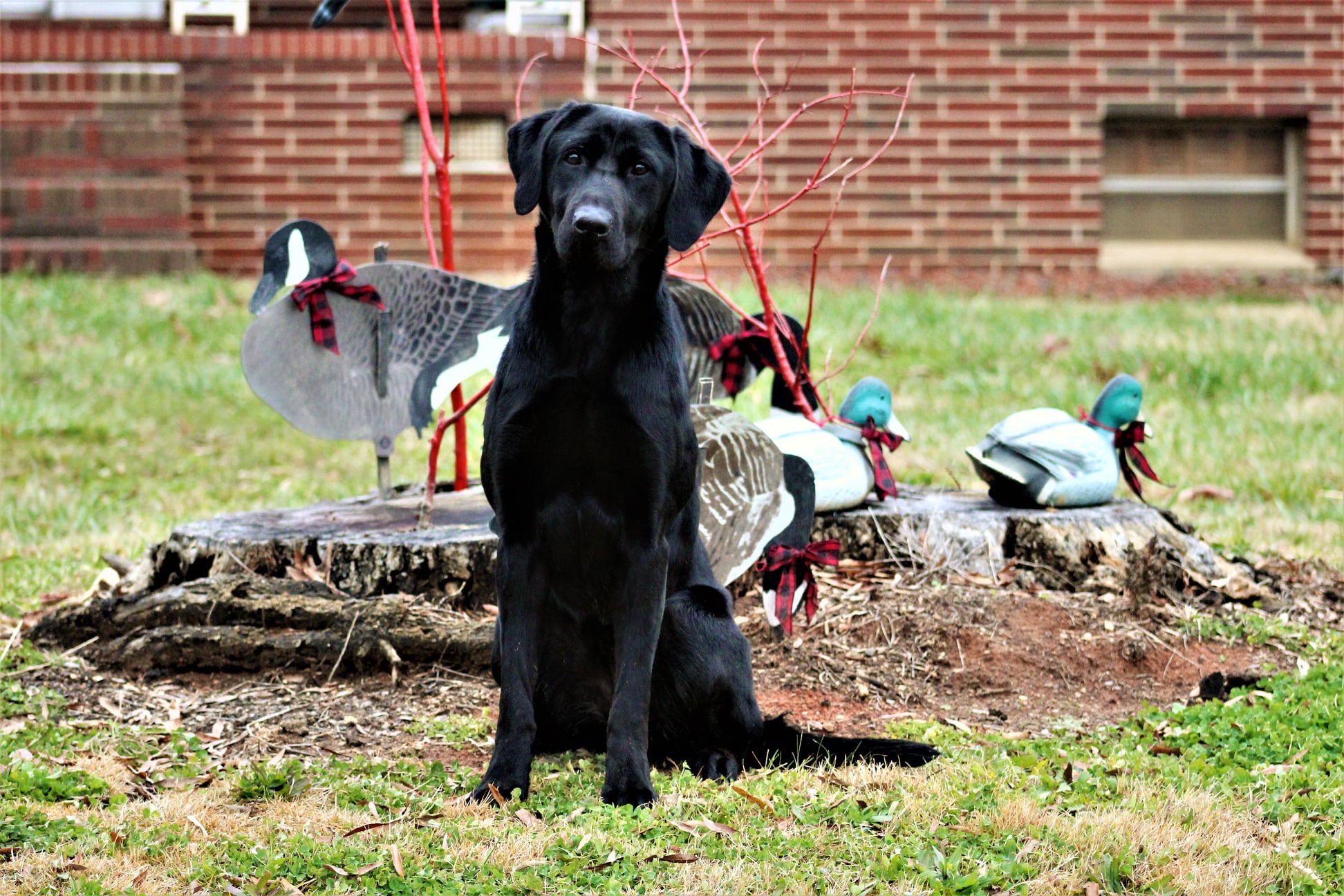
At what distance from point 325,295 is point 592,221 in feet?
6.64

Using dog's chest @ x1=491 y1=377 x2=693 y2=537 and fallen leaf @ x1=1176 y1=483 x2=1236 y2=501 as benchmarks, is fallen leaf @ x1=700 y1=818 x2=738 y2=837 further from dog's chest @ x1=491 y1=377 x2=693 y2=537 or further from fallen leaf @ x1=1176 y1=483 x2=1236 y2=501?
fallen leaf @ x1=1176 y1=483 x2=1236 y2=501

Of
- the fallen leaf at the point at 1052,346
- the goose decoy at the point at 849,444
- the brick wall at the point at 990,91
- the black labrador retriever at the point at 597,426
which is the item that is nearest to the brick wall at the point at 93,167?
the brick wall at the point at 990,91

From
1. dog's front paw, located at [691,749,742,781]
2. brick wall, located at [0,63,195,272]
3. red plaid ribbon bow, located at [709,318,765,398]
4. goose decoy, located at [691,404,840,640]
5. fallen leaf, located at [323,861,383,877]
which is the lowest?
dog's front paw, located at [691,749,742,781]

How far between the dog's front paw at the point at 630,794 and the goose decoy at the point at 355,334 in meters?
1.77

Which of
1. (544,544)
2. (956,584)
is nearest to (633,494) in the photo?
(544,544)

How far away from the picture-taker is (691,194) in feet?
10.9

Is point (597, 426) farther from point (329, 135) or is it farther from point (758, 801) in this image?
point (329, 135)

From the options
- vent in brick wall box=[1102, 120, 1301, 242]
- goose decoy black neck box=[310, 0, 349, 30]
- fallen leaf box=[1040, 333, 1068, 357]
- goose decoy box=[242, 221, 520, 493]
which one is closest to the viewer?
goose decoy box=[242, 221, 520, 493]

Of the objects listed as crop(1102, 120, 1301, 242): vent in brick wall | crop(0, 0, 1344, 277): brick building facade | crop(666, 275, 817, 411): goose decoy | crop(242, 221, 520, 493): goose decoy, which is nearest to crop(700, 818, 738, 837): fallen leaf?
crop(242, 221, 520, 493): goose decoy

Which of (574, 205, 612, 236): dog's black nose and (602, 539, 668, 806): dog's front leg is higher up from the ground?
(574, 205, 612, 236): dog's black nose

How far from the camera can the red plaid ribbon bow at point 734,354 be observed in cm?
510

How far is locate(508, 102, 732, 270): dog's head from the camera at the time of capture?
311 centimetres

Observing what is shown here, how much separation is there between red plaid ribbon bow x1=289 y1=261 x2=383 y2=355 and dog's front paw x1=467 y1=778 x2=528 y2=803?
Result: 77.8 inches

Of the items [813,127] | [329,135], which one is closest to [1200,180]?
[813,127]
